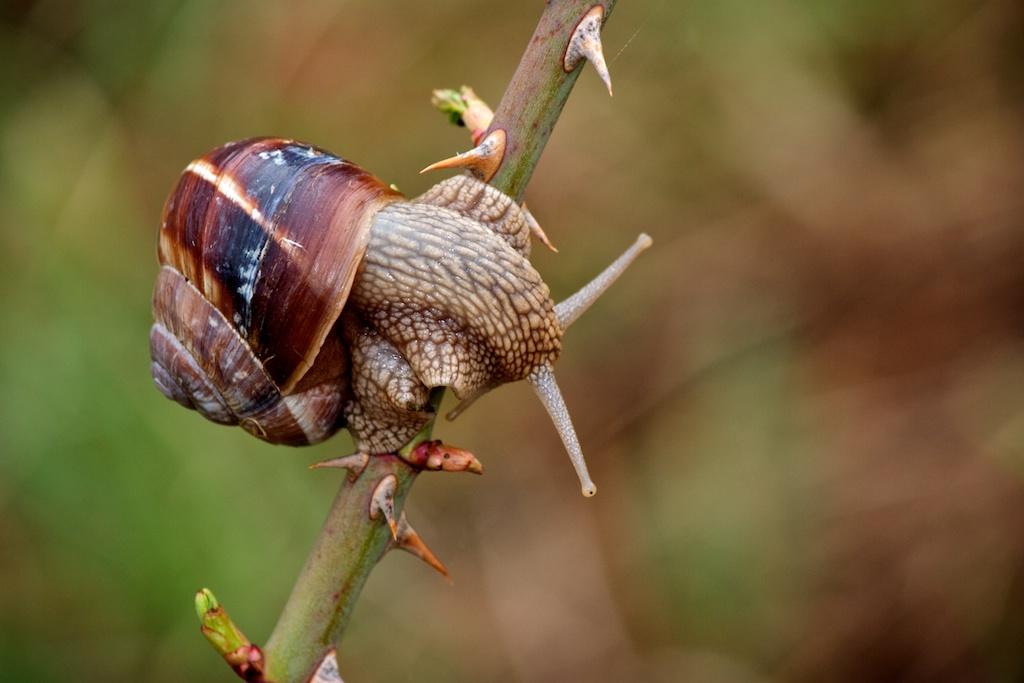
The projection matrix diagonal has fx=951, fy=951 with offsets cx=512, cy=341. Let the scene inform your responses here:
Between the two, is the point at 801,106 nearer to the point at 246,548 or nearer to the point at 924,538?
the point at 924,538

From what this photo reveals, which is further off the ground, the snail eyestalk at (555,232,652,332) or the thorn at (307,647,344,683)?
the snail eyestalk at (555,232,652,332)

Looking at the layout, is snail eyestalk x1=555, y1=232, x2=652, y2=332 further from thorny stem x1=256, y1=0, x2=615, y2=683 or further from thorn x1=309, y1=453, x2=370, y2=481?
thorn x1=309, y1=453, x2=370, y2=481

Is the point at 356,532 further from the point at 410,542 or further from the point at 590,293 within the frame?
the point at 590,293

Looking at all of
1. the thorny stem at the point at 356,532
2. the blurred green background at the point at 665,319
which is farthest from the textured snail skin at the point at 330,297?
the blurred green background at the point at 665,319

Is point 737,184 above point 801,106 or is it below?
below

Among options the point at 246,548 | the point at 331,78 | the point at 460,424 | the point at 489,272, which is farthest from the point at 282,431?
the point at 331,78

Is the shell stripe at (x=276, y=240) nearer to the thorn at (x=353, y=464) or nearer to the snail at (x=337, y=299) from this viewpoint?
the snail at (x=337, y=299)

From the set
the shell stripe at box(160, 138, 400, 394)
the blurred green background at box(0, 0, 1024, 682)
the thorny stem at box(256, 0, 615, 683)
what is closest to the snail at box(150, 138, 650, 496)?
the shell stripe at box(160, 138, 400, 394)
